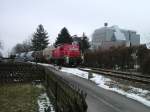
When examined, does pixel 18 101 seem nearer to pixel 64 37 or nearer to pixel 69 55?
pixel 69 55

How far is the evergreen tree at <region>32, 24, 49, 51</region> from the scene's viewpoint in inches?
4732

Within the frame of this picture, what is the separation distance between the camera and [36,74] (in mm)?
25766

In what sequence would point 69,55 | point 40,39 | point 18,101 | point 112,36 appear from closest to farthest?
1. point 18,101
2. point 69,55
3. point 40,39
4. point 112,36

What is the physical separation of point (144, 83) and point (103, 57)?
76.2 feet

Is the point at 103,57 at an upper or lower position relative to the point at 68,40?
lower

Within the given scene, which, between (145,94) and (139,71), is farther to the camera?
(139,71)

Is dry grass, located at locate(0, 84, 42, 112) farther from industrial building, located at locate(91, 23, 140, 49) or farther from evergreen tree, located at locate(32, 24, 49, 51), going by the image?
industrial building, located at locate(91, 23, 140, 49)

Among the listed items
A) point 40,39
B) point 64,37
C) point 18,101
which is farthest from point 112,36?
point 18,101

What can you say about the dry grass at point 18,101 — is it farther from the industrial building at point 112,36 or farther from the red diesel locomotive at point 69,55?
the industrial building at point 112,36

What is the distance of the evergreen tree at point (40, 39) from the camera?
12019 cm

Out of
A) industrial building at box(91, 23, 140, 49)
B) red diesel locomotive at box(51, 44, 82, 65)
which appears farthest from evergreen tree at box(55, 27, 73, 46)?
red diesel locomotive at box(51, 44, 82, 65)

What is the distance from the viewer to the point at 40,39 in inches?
4776

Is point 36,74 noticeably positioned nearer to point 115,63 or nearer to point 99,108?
point 99,108

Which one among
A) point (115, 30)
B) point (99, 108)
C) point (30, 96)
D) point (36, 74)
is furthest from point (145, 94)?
point (115, 30)
